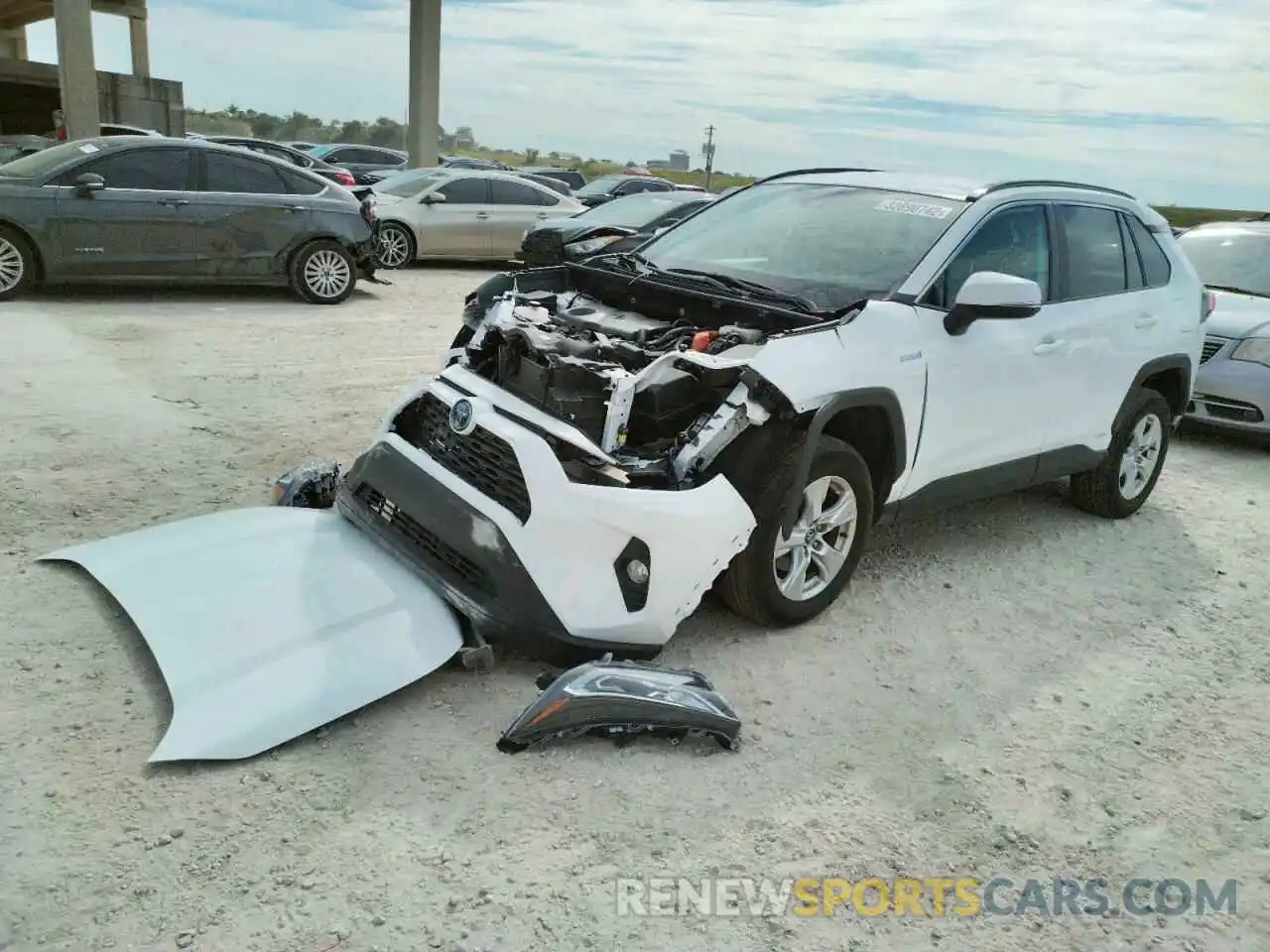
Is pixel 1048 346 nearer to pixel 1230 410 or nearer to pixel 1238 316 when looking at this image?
pixel 1230 410

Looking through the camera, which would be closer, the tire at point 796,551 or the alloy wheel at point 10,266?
the tire at point 796,551

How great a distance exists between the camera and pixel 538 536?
3633 millimetres

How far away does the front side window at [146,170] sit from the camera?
1005 centimetres

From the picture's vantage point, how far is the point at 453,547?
3.83 metres

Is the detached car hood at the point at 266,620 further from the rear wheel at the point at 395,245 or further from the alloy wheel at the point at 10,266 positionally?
the rear wheel at the point at 395,245

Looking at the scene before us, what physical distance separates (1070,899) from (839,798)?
693mm

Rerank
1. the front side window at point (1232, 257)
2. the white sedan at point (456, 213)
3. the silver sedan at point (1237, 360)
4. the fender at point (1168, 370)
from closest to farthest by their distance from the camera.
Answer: the fender at point (1168, 370) → the silver sedan at point (1237, 360) → the front side window at point (1232, 257) → the white sedan at point (456, 213)

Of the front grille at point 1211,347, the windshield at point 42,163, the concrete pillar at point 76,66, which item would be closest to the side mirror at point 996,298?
the front grille at point 1211,347

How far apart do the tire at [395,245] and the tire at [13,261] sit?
17.2 ft

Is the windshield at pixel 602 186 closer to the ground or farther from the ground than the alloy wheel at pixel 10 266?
farther from the ground

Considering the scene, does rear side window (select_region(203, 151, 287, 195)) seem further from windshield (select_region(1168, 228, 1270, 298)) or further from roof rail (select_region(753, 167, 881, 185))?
roof rail (select_region(753, 167, 881, 185))

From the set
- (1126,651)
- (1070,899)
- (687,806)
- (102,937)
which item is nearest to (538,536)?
(687,806)

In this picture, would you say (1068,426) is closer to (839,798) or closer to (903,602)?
(903,602)

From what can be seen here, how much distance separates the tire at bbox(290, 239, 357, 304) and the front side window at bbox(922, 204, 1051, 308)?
8054mm
